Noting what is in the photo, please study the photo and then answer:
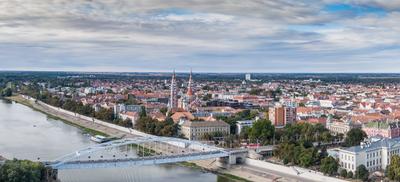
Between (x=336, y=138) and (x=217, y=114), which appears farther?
(x=217, y=114)

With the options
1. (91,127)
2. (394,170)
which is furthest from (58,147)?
(394,170)

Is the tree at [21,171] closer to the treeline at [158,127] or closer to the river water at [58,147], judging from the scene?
the river water at [58,147]

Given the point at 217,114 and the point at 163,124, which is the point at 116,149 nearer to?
the point at 163,124

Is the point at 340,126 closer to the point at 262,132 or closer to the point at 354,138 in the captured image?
the point at 354,138

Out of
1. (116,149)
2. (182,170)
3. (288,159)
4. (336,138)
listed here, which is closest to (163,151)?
(116,149)

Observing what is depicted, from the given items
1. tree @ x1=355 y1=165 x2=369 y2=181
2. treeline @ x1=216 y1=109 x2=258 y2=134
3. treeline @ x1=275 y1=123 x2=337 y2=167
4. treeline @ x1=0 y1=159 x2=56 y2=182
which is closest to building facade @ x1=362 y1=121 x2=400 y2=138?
treeline @ x1=275 y1=123 x2=337 y2=167

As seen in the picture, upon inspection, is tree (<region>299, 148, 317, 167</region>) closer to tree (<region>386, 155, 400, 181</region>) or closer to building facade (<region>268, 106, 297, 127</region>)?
tree (<region>386, 155, 400, 181</region>)

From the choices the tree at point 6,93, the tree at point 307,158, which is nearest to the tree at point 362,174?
the tree at point 307,158
